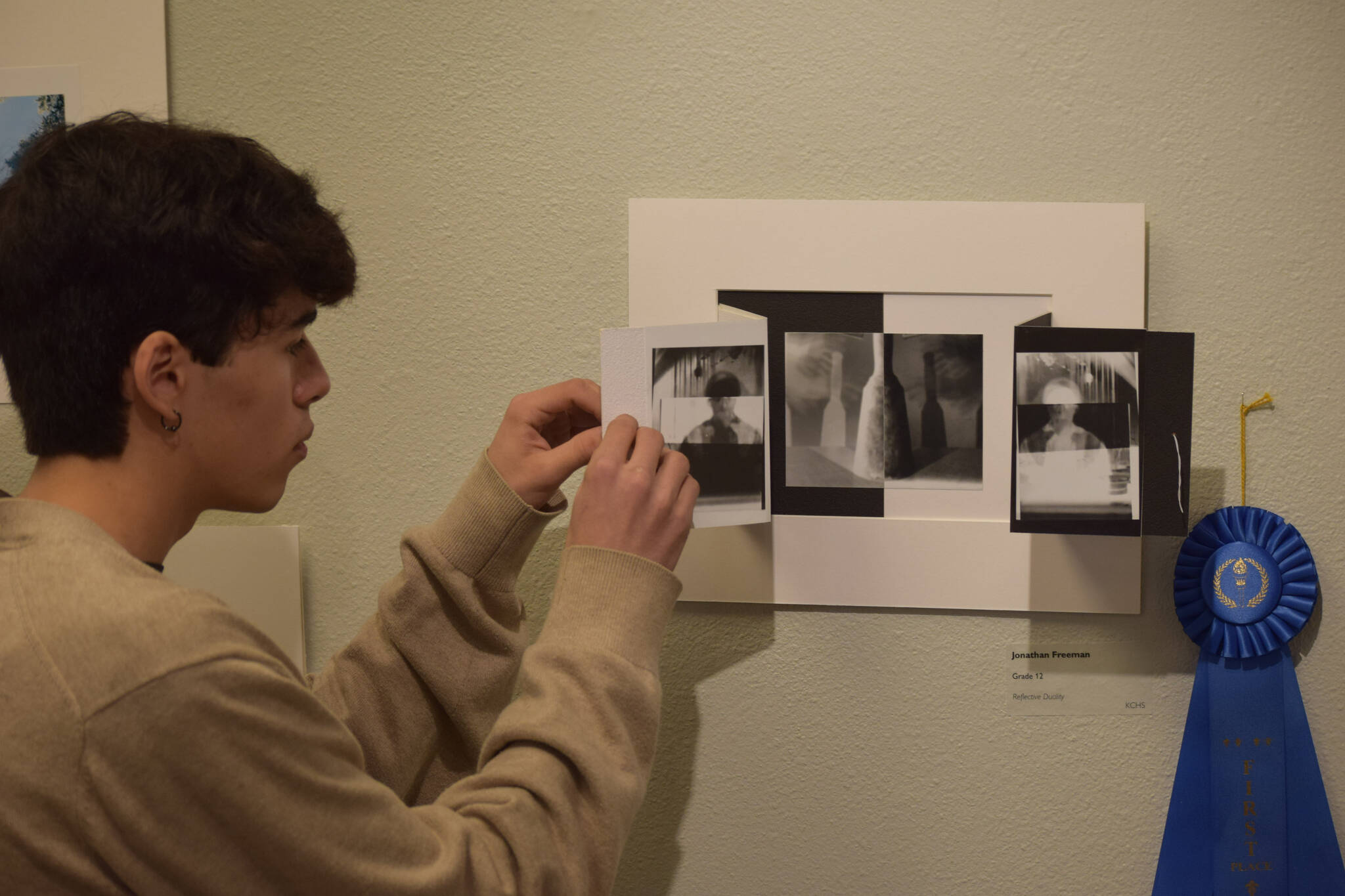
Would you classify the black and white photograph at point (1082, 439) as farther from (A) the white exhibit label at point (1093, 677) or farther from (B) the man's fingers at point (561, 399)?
A: (B) the man's fingers at point (561, 399)

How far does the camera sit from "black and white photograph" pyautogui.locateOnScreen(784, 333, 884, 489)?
92 cm

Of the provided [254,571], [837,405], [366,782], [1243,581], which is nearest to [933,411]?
[837,405]

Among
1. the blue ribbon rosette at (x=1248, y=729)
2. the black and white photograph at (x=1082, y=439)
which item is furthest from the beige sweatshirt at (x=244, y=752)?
the blue ribbon rosette at (x=1248, y=729)

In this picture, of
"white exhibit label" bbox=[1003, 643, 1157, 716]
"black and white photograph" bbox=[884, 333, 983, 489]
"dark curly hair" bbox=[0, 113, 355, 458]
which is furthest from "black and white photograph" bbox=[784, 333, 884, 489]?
"dark curly hair" bbox=[0, 113, 355, 458]

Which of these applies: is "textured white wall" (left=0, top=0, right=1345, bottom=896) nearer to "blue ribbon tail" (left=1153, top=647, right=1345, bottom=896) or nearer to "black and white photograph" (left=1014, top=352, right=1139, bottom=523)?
"blue ribbon tail" (left=1153, top=647, right=1345, bottom=896)

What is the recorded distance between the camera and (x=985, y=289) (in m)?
0.91

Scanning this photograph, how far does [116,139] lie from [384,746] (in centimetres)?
53

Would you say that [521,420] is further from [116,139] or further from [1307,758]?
[1307,758]

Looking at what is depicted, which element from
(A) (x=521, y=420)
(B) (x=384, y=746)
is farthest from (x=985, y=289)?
(B) (x=384, y=746)

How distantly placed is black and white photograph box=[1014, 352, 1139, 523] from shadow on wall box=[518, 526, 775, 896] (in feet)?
0.96

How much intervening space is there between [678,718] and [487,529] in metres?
0.30

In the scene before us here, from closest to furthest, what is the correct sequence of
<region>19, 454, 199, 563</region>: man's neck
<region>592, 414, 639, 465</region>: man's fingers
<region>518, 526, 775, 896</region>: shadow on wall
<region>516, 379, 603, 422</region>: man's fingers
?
<region>19, 454, 199, 563</region>: man's neck < <region>592, 414, 639, 465</region>: man's fingers < <region>516, 379, 603, 422</region>: man's fingers < <region>518, 526, 775, 896</region>: shadow on wall

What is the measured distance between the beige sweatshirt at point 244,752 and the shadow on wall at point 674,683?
27cm

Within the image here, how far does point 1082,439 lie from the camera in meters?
0.85
